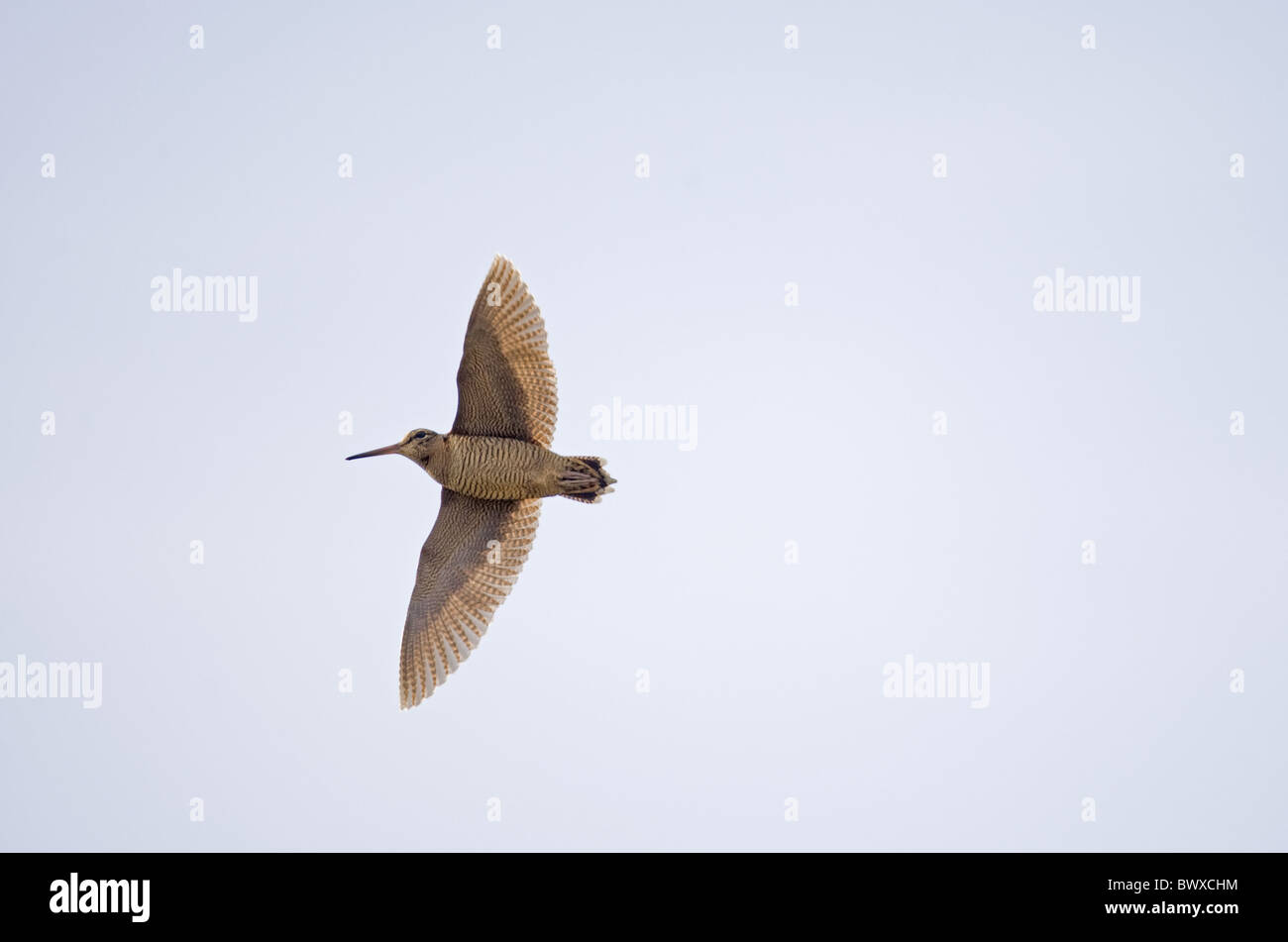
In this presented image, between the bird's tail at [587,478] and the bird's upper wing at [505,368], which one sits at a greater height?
the bird's upper wing at [505,368]

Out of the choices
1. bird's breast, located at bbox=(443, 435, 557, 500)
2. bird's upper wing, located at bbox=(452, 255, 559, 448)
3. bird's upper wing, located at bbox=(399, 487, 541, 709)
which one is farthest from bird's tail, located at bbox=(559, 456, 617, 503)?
bird's upper wing, located at bbox=(399, 487, 541, 709)

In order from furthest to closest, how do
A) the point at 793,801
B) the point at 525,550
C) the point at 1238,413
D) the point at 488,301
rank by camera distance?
1. the point at 1238,413
2. the point at 793,801
3. the point at 525,550
4. the point at 488,301

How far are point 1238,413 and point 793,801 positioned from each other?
927 cm

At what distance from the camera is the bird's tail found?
18250mm

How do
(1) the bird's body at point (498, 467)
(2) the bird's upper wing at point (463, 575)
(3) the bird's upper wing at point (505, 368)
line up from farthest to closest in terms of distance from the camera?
(2) the bird's upper wing at point (463, 575), (1) the bird's body at point (498, 467), (3) the bird's upper wing at point (505, 368)

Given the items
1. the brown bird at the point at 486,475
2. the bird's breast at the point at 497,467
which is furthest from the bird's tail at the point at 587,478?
the bird's breast at the point at 497,467

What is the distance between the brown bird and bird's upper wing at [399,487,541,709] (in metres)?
0.01

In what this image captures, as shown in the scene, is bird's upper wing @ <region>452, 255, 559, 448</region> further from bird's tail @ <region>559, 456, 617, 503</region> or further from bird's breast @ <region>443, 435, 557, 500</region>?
bird's tail @ <region>559, 456, 617, 503</region>

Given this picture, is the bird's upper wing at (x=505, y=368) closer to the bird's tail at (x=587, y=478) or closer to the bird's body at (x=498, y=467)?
the bird's body at (x=498, y=467)

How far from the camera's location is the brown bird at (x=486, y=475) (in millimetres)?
18266

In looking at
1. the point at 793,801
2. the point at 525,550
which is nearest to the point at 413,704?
the point at 525,550

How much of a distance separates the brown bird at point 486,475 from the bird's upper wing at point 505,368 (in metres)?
0.01

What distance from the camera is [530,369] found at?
18.5 metres
